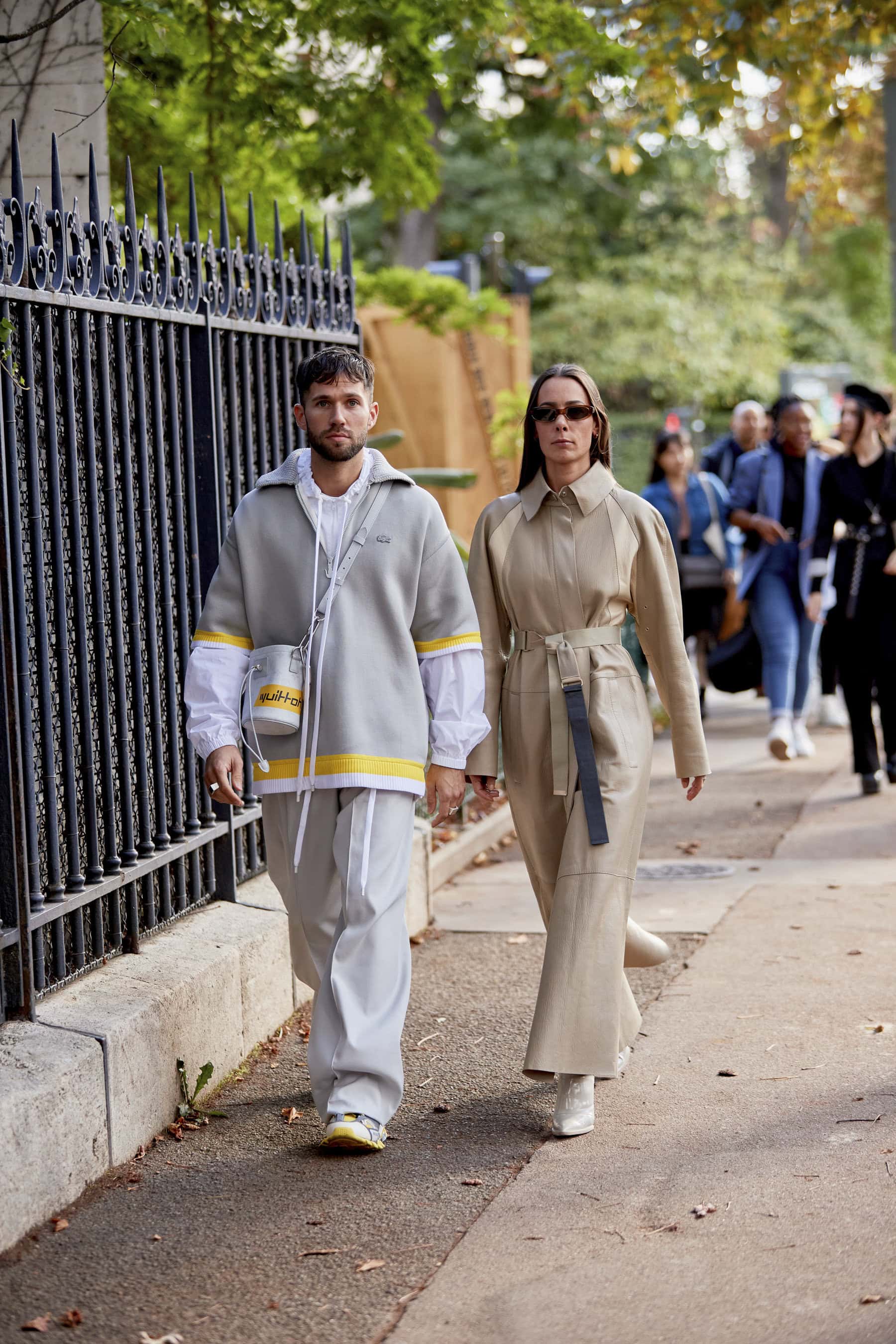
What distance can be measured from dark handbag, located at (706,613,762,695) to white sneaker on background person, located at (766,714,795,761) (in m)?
0.51

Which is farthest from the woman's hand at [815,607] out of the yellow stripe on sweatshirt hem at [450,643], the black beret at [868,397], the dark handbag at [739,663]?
the yellow stripe on sweatshirt hem at [450,643]

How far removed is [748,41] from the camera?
29.7 feet

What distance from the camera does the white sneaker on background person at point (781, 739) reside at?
1049 cm

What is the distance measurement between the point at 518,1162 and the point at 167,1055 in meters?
1.00

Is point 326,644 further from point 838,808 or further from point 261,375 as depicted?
point 838,808

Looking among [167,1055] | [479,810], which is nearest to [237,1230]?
[167,1055]

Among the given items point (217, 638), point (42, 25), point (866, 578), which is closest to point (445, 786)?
point (217, 638)

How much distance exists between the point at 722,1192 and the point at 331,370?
7.46ft

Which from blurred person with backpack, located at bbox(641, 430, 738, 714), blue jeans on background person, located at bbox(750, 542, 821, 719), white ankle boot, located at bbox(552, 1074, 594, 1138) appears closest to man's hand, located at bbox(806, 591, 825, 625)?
blue jeans on background person, located at bbox(750, 542, 821, 719)

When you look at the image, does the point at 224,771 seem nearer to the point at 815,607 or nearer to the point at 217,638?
the point at 217,638

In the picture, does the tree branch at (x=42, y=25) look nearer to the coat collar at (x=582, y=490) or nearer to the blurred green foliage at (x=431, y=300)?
the coat collar at (x=582, y=490)

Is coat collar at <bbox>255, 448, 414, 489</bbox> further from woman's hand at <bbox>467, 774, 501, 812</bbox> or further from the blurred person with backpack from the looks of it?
the blurred person with backpack

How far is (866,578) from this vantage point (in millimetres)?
9188

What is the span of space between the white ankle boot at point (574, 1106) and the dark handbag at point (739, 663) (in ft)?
22.8
